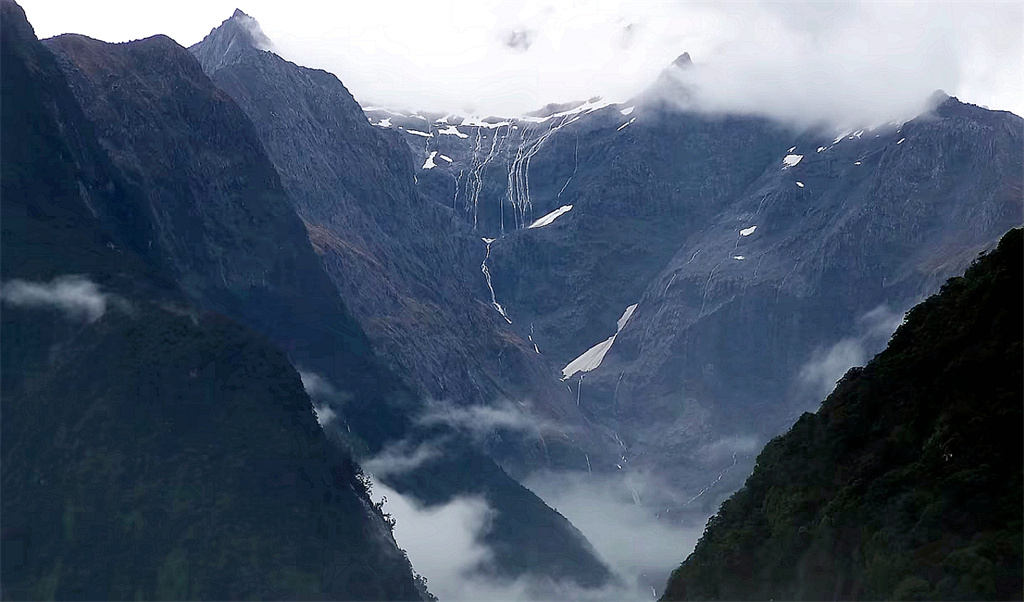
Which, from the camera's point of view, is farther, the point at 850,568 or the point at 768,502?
the point at 768,502

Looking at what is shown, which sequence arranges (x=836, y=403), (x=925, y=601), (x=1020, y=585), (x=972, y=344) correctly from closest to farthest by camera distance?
(x=1020, y=585) < (x=925, y=601) < (x=972, y=344) < (x=836, y=403)

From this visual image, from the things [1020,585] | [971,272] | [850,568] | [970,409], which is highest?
[971,272]

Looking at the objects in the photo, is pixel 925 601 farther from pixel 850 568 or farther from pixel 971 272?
pixel 971 272

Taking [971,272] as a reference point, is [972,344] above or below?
below

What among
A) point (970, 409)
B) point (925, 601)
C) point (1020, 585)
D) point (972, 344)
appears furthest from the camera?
point (972, 344)

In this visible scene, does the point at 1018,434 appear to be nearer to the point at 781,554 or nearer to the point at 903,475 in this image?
the point at 903,475

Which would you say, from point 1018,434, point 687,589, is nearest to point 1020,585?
point 1018,434
